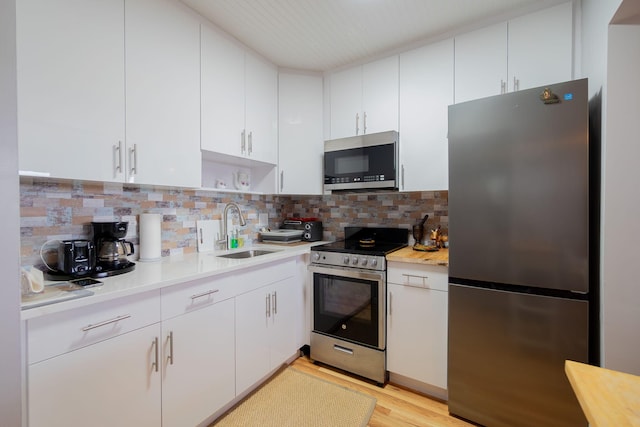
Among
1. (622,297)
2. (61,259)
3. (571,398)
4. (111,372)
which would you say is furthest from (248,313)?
(622,297)

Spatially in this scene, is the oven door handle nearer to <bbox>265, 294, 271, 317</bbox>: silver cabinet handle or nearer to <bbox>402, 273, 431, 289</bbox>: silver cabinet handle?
<bbox>402, 273, 431, 289</bbox>: silver cabinet handle

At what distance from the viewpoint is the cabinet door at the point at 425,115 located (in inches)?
78.2

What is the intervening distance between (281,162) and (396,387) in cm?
202

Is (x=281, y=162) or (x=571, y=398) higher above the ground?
(x=281, y=162)

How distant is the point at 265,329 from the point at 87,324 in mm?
1061

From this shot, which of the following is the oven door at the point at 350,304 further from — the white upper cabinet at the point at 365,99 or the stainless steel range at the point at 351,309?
the white upper cabinet at the point at 365,99

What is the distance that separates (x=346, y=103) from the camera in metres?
2.41

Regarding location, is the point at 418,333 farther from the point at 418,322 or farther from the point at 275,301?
the point at 275,301

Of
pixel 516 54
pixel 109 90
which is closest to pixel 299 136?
pixel 109 90

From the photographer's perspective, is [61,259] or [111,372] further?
[61,259]

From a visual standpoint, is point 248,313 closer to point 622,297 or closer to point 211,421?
point 211,421

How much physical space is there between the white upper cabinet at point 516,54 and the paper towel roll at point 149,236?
224cm

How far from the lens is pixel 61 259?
129 cm

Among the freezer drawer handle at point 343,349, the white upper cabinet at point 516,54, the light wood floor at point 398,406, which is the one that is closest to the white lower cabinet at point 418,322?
the light wood floor at point 398,406
